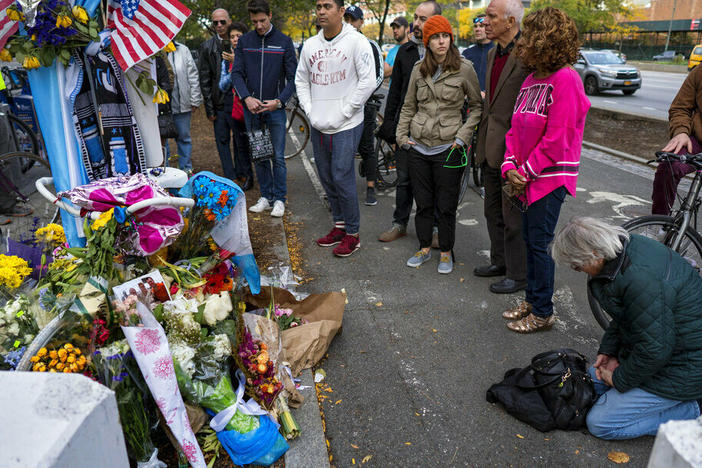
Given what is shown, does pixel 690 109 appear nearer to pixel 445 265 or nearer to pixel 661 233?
pixel 661 233

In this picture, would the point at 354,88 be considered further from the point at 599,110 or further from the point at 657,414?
the point at 599,110

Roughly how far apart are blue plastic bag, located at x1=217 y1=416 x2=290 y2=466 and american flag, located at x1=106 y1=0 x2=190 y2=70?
233cm

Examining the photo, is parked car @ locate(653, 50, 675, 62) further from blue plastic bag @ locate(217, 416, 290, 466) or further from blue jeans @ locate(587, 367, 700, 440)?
blue plastic bag @ locate(217, 416, 290, 466)

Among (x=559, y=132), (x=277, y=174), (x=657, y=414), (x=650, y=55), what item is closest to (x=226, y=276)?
(x=559, y=132)

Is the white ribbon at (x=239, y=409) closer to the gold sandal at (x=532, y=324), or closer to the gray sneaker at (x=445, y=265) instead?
the gold sandal at (x=532, y=324)

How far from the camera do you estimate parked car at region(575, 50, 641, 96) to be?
63.2ft

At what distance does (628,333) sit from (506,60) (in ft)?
7.34

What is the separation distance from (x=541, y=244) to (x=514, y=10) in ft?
5.61

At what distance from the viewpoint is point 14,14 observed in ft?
9.27

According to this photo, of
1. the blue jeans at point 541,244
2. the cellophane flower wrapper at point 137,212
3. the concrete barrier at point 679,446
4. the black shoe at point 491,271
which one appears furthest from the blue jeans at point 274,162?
the concrete barrier at point 679,446

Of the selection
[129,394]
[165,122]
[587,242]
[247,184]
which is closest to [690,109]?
[587,242]

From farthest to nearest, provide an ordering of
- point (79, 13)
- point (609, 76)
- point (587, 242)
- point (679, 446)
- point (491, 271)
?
1. point (609, 76)
2. point (491, 271)
3. point (79, 13)
4. point (587, 242)
5. point (679, 446)

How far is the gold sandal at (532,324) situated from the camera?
143 inches

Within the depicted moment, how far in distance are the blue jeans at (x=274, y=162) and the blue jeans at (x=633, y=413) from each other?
14.0 ft
